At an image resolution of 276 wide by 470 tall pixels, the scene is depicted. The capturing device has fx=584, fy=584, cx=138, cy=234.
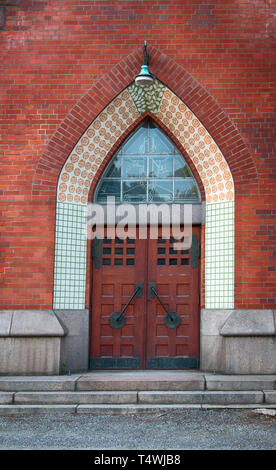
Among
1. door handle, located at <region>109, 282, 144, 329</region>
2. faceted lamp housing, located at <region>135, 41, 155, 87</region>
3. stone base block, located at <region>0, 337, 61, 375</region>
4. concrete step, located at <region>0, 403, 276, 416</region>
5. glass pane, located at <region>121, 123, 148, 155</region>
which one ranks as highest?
faceted lamp housing, located at <region>135, 41, 155, 87</region>

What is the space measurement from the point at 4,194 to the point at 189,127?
304 centimetres

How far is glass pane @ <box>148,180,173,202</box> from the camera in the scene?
9.47 m

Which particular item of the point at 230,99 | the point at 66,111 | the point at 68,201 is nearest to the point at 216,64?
the point at 230,99

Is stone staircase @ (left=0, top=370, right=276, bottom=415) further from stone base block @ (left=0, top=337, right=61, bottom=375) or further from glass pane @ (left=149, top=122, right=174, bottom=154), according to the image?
glass pane @ (left=149, top=122, right=174, bottom=154)

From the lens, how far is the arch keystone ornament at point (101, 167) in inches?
349

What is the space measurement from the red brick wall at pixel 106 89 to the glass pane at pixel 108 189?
36.3 inches

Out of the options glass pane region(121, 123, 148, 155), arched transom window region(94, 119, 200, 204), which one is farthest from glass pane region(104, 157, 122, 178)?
glass pane region(121, 123, 148, 155)

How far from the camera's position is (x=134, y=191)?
9555mm

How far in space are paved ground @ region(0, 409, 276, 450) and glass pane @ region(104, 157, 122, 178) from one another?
401 centimetres

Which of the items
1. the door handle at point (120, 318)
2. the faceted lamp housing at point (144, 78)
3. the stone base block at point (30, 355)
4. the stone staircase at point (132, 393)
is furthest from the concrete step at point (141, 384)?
the faceted lamp housing at point (144, 78)

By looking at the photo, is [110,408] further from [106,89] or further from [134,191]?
[106,89]

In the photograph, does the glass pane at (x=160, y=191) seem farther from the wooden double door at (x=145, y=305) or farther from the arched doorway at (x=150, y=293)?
the wooden double door at (x=145, y=305)
